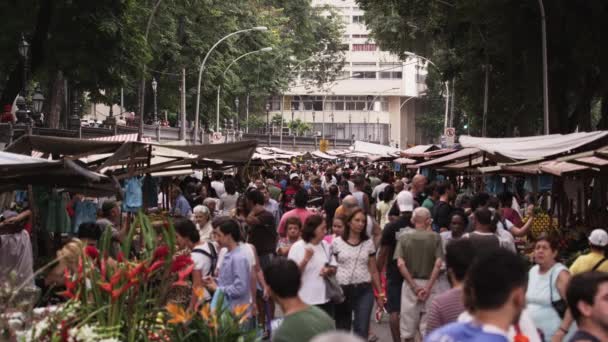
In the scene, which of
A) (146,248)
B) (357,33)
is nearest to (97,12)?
(146,248)

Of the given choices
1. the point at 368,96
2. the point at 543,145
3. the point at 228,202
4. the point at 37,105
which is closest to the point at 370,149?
the point at 37,105

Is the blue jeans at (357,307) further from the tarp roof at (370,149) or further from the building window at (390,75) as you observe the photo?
the building window at (390,75)

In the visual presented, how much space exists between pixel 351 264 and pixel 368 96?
121 m

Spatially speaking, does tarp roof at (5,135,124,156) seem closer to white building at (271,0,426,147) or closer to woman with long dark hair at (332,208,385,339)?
woman with long dark hair at (332,208,385,339)

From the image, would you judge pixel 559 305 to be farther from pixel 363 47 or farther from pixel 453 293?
pixel 363 47

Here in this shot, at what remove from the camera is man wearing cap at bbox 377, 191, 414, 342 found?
12.0m

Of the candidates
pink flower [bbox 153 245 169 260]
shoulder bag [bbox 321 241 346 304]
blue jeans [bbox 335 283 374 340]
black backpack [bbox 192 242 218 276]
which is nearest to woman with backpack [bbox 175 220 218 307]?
black backpack [bbox 192 242 218 276]

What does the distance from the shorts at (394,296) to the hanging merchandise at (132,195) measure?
336 inches

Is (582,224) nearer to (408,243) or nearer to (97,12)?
(408,243)

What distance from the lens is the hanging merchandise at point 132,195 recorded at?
64.9 ft

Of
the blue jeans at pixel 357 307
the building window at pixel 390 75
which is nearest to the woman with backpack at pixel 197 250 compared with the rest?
the blue jeans at pixel 357 307

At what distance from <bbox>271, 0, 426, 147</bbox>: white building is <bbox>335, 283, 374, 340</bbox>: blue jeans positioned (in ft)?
379

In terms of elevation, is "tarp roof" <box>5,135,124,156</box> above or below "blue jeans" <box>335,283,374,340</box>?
above

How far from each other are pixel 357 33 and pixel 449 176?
95.0 metres
